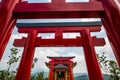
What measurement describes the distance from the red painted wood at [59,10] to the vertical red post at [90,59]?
8.56 feet

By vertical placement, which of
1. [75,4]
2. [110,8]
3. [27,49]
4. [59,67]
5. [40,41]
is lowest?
[110,8]

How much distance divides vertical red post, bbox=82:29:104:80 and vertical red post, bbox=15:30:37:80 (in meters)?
1.63

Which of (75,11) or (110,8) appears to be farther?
(75,11)

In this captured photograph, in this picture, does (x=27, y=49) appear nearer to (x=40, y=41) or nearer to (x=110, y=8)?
(x=40, y=41)

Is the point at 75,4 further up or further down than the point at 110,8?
further up

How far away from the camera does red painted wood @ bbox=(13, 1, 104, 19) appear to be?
281cm

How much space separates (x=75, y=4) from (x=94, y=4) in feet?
0.92

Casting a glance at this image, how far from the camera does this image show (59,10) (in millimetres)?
2818

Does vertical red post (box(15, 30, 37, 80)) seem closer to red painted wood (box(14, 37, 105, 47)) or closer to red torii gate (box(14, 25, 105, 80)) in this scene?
red torii gate (box(14, 25, 105, 80))

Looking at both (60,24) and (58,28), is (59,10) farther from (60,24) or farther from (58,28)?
(58,28)

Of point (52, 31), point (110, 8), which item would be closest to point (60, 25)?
point (52, 31)

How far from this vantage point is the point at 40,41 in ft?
21.7

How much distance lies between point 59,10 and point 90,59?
3.04 m

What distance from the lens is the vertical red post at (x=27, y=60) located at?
17.1ft
